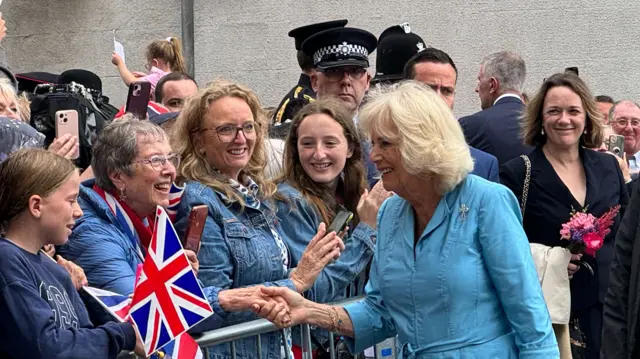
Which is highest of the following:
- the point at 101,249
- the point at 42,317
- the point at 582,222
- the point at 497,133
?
the point at 497,133

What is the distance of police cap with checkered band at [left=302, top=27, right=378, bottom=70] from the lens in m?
6.95

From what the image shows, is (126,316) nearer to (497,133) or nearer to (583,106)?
(583,106)

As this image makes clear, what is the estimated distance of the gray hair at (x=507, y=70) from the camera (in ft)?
26.2

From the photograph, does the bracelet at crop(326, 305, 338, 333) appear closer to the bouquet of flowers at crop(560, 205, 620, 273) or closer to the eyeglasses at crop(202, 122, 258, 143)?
the eyeglasses at crop(202, 122, 258, 143)

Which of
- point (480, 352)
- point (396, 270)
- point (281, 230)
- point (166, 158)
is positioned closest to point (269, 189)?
point (281, 230)

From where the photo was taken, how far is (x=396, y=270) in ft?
14.0

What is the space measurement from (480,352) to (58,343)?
1.48 meters

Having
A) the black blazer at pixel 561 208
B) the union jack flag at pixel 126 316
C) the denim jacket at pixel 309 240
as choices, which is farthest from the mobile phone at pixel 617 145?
the union jack flag at pixel 126 316

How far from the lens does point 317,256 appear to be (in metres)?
4.93

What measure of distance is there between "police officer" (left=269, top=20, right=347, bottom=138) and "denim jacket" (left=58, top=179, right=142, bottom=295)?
1.78m

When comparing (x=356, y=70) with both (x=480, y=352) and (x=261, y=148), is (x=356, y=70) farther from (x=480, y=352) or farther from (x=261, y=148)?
(x=480, y=352)

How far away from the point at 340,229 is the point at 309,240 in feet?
0.74

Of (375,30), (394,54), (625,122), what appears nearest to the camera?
(394,54)

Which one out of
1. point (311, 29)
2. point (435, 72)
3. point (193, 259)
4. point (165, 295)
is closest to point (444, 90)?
point (435, 72)
